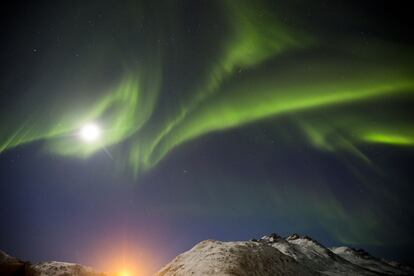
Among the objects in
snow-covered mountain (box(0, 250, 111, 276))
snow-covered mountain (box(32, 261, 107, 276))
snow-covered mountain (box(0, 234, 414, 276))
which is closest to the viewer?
snow-covered mountain (box(0, 250, 111, 276))

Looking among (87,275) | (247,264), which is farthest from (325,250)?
(87,275)

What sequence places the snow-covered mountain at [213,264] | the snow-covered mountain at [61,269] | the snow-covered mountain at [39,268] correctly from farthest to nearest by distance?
the snow-covered mountain at [61,269] → the snow-covered mountain at [213,264] → the snow-covered mountain at [39,268]

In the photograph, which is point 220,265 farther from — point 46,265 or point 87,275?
point 46,265

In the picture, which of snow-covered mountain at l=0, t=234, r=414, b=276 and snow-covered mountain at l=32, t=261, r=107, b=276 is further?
snow-covered mountain at l=32, t=261, r=107, b=276

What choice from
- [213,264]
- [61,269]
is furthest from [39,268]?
[213,264]

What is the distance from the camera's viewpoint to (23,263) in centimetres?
4897

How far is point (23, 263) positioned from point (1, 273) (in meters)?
5.05

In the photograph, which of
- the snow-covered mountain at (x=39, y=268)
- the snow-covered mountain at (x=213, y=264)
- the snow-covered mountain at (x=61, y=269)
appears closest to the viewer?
the snow-covered mountain at (x=39, y=268)

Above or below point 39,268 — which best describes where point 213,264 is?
below

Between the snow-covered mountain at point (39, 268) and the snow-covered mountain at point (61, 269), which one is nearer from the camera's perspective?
the snow-covered mountain at point (39, 268)

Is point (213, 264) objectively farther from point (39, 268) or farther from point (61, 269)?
point (39, 268)

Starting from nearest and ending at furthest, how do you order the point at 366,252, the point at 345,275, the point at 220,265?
the point at 220,265, the point at 345,275, the point at 366,252

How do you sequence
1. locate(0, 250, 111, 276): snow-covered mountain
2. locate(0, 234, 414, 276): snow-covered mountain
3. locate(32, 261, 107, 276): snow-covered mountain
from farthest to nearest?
locate(32, 261, 107, 276): snow-covered mountain
locate(0, 234, 414, 276): snow-covered mountain
locate(0, 250, 111, 276): snow-covered mountain

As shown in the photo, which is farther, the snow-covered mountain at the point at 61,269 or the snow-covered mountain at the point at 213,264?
the snow-covered mountain at the point at 61,269
